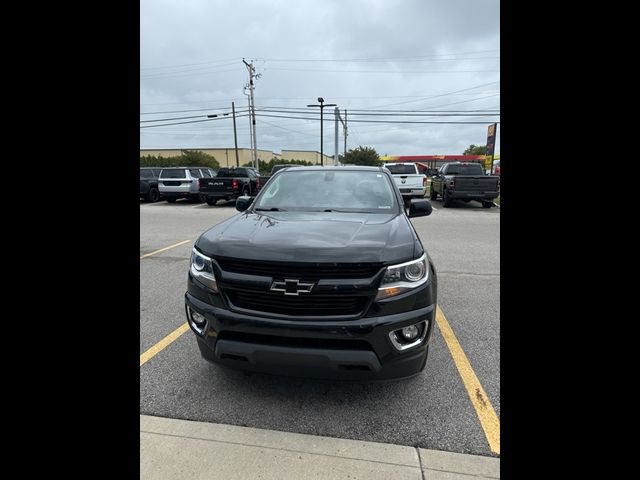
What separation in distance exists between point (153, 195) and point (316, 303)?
795 inches

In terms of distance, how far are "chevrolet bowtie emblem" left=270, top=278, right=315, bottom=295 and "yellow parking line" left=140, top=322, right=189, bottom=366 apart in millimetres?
1759

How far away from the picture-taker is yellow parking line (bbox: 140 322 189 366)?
3.28 metres

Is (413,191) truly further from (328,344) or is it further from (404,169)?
(328,344)

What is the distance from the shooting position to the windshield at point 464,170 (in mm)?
17672

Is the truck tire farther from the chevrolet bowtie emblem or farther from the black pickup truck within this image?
the chevrolet bowtie emblem

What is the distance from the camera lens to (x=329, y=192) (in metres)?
3.84

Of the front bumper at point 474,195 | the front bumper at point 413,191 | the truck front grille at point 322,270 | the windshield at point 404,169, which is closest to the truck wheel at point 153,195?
the windshield at point 404,169

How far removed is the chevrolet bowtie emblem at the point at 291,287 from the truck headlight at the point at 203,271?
45 centimetres

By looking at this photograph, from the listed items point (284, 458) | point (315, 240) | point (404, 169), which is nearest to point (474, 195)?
point (404, 169)
